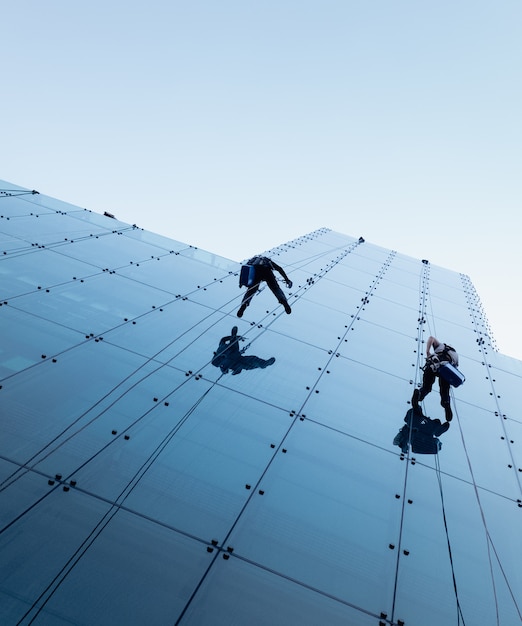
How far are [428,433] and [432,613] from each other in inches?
95.1

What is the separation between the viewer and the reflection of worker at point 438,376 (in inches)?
247

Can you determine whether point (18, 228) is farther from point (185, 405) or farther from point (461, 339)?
point (461, 339)

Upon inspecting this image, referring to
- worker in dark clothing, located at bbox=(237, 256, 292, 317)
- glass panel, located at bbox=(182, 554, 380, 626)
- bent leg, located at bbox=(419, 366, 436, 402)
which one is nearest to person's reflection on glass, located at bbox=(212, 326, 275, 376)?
worker in dark clothing, located at bbox=(237, 256, 292, 317)

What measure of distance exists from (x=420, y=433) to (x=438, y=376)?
41.6 inches

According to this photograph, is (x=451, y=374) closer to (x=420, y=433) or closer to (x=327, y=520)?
(x=420, y=433)

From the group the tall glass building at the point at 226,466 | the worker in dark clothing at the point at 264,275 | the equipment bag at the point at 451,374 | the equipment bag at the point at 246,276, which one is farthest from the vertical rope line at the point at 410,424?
the equipment bag at the point at 246,276

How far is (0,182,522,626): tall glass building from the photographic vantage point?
10.6 ft

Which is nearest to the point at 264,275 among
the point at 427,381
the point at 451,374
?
the point at 427,381

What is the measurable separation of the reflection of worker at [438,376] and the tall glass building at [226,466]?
12cm

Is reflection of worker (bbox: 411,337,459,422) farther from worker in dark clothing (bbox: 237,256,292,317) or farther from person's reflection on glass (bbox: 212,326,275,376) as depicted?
worker in dark clothing (bbox: 237,256,292,317)

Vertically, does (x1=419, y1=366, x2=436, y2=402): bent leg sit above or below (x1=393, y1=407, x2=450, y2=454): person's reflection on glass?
above

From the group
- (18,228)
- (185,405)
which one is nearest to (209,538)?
(185,405)

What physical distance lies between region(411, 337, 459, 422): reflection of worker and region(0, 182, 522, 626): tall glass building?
12 centimetres

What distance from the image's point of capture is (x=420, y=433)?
5605mm
